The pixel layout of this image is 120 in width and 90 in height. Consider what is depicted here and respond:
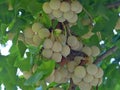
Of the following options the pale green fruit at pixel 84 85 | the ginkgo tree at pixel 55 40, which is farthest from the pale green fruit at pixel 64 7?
the pale green fruit at pixel 84 85

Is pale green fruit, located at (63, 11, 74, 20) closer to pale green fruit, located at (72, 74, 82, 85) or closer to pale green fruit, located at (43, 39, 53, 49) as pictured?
pale green fruit, located at (43, 39, 53, 49)

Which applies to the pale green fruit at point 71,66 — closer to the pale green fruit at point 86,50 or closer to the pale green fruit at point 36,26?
the pale green fruit at point 86,50

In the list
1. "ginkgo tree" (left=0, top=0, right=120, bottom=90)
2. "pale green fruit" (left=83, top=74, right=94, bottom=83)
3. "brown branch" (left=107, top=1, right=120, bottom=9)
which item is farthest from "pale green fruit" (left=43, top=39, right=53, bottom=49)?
"brown branch" (left=107, top=1, right=120, bottom=9)

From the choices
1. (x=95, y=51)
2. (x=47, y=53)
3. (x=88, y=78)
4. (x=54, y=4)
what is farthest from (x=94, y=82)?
(x=54, y=4)

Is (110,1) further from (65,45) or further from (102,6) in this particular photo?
(65,45)

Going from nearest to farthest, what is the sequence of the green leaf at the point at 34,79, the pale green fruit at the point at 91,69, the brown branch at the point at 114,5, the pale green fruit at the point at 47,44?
the green leaf at the point at 34,79 < the pale green fruit at the point at 47,44 < the pale green fruit at the point at 91,69 < the brown branch at the point at 114,5

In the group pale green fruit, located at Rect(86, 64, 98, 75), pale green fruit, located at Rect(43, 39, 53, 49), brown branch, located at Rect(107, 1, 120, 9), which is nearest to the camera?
pale green fruit, located at Rect(43, 39, 53, 49)

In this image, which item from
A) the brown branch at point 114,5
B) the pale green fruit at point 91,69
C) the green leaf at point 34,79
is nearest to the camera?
the green leaf at point 34,79

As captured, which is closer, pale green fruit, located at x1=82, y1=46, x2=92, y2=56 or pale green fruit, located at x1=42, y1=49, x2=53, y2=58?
pale green fruit, located at x1=42, y1=49, x2=53, y2=58
